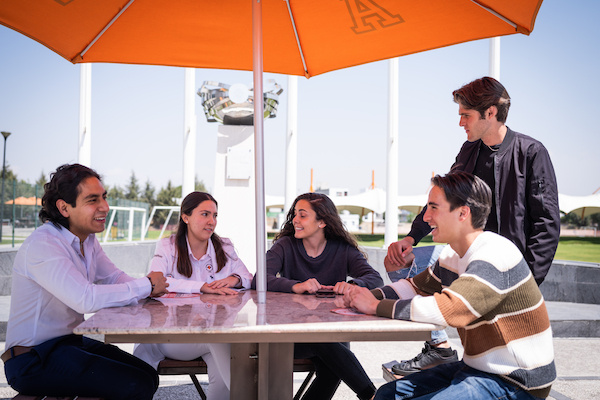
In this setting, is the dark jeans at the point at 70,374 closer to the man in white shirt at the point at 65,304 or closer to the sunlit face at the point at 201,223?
the man in white shirt at the point at 65,304

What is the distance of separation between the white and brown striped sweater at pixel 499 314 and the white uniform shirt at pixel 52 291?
1.08m

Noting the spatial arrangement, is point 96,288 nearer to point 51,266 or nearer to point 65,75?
point 51,266

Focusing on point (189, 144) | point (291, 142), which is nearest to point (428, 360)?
point (291, 142)

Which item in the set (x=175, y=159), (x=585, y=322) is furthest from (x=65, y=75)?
(x=585, y=322)

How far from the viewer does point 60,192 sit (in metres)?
2.39

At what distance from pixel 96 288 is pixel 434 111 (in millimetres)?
42079

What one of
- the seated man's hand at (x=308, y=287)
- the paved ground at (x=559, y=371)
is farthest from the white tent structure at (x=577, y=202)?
the seated man's hand at (x=308, y=287)

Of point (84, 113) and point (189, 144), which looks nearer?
point (84, 113)

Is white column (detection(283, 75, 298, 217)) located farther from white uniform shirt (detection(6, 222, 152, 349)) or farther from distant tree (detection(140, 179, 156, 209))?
distant tree (detection(140, 179, 156, 209))

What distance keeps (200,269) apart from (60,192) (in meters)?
1.04

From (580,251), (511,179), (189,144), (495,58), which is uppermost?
(495,58)

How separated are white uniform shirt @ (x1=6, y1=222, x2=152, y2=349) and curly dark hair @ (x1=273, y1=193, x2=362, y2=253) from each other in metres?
1.30

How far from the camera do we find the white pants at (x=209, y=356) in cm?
245

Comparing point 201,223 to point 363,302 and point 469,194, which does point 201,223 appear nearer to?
point 363,302
